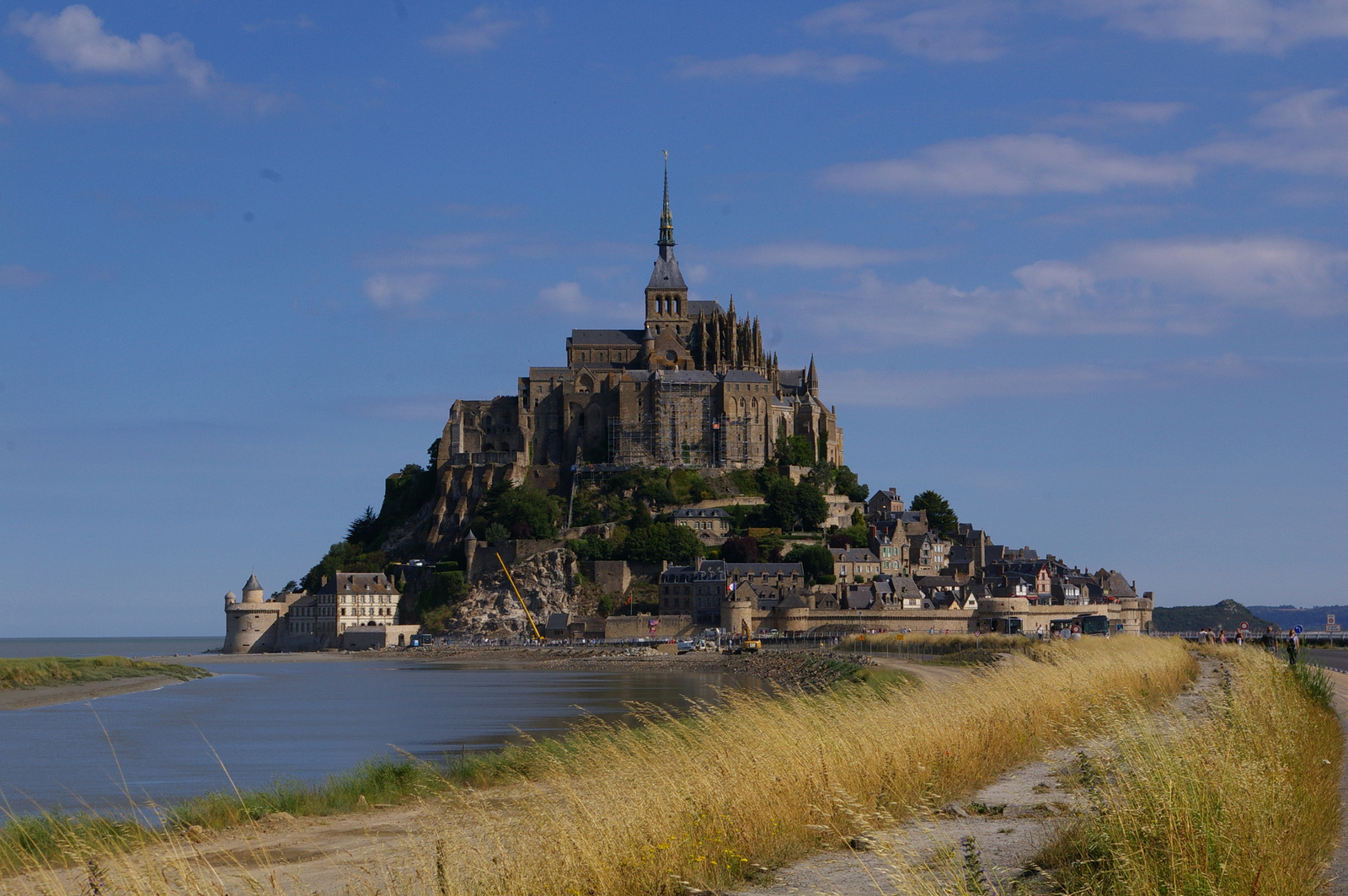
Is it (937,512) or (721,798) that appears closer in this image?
(721,798)

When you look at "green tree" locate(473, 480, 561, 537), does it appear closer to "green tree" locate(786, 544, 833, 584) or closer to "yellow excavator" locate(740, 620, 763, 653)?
"yellow excavator" locate(740, 620, 763, 653)

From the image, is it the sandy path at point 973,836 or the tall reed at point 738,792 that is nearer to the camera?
the sandy path at point 973,836

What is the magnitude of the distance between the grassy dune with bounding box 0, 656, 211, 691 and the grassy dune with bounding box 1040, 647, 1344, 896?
50.2 meters

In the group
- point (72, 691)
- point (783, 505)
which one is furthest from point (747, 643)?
point (72, 691)

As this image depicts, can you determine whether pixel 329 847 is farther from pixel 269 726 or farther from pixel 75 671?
pixel 75 671

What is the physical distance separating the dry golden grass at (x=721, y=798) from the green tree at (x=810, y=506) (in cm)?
8099

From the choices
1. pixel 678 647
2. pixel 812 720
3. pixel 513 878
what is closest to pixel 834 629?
pixel 678 647

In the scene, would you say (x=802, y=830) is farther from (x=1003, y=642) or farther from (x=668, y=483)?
(x=668, y=483)

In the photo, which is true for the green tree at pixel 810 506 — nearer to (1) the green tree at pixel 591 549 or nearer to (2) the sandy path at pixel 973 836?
(1) the green tree at pixel 591 549

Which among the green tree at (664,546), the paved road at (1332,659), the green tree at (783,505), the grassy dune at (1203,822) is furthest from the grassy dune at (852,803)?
the green tree at (783,505)

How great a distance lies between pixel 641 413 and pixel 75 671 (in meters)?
51.8

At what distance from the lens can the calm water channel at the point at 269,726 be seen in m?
24.1

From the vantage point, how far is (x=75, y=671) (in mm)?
60469

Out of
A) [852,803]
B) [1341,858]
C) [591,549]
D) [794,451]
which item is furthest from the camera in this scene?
[794,451]
